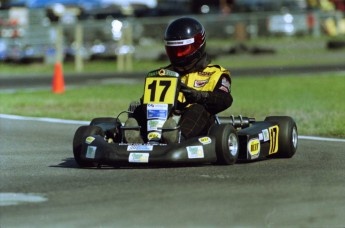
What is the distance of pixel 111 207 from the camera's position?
245 inches

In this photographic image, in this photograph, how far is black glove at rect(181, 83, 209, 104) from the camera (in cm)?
862

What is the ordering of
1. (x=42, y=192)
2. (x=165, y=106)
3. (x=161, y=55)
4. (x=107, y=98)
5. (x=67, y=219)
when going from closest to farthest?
1. (x=67, y=219)
2. (x=42, y=192)
3. (x=165, y=106)
4. (x=107, y=98)
5. (x=161, y=55)

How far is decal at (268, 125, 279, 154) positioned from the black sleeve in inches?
22.0

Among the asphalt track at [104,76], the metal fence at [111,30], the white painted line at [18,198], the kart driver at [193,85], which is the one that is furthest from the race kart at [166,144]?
the metal fence at [111,30]

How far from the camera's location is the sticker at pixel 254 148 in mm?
8695

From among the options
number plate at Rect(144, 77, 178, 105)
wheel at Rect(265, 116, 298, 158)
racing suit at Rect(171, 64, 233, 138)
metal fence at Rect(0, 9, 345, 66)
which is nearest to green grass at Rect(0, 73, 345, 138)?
wheel at Rect(265, 116, 298, 158)

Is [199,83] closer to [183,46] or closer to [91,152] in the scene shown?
[183,46]

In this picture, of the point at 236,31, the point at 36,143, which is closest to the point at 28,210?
the point at 36,143

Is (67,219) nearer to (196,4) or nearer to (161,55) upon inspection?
(161,55)

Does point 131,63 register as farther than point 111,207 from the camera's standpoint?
Yes

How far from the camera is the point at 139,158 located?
802 centimetres

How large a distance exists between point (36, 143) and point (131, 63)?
22548mm

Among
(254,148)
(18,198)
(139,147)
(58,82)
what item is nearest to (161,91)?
(139,147)

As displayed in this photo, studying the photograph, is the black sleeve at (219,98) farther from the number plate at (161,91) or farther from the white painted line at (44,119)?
the white painted line at (44,119)
